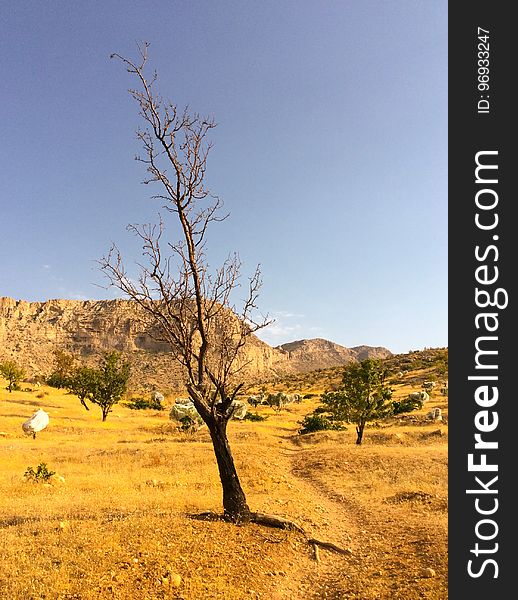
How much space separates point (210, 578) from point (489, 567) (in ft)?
17.4

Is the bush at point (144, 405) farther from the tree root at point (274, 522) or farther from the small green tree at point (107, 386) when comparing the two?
the tree root at point (274, 522)

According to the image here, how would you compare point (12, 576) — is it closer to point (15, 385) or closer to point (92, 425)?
point (92, 425)

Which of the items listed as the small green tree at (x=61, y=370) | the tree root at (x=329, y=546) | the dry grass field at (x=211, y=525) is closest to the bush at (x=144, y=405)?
the small green tree at (x=61, y=370)

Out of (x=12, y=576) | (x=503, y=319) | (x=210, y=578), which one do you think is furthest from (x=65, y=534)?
(x=503, y=319)

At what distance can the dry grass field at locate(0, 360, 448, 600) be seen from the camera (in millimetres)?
8008

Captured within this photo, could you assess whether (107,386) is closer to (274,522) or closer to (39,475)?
(39,475)

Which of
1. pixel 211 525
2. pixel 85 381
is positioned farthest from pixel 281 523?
pixel 85 381

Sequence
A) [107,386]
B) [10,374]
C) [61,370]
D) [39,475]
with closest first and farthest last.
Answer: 1. [39,475]
2. [107,386]
3. [10,374]
4. [61,370]

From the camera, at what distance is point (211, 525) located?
1087cm

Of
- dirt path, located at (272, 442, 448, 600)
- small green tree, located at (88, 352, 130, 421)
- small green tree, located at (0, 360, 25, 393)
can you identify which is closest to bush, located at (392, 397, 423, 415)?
dirt path, located at (272, 442, 448, 600)

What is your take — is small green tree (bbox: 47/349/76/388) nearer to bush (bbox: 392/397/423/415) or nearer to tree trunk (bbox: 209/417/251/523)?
bush (bbox: 392/397/423/415)

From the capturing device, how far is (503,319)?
25.5 ft

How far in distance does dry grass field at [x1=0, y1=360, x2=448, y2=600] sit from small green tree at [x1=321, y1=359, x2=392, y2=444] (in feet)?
18.0

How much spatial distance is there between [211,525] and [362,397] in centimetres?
2433
